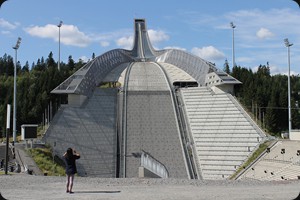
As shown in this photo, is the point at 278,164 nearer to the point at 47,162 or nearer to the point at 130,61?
the point at 47,162

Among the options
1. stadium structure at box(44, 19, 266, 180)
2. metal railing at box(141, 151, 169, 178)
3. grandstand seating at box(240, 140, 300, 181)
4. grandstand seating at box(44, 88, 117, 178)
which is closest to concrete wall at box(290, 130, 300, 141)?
stadium structure at box(44, 19, 266, 180)

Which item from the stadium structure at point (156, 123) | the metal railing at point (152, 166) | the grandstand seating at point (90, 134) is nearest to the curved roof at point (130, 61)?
the stadium structure at point (156, 123)

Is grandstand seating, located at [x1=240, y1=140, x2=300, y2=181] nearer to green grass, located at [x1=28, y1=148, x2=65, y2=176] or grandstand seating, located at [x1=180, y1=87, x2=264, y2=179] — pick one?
grandstand seating, located at [x1=180, y1=87, x2=264, y2=179]

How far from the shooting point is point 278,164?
26.3 metres

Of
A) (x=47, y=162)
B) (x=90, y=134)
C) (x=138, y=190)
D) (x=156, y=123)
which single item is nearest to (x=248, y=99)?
(x=156, y=123)

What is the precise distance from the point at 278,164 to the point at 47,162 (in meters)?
14.3

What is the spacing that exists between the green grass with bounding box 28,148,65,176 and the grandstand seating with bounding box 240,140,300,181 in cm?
1144

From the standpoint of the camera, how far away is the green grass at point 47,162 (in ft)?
78.0

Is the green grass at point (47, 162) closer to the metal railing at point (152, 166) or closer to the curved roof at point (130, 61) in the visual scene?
the metal railing at point (152, 166)

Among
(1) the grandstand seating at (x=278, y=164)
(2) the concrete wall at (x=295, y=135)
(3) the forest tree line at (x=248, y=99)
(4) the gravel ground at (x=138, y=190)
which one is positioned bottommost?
(1) the grandstand seating at (x=278, y=164)

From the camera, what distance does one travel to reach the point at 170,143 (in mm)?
33281

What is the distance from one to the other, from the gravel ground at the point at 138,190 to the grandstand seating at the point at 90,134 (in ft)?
58.2

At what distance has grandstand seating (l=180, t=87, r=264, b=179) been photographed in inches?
1155

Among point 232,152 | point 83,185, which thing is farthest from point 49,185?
point 232,152
